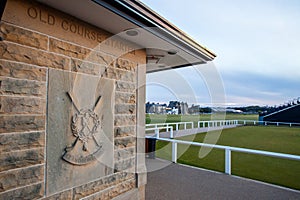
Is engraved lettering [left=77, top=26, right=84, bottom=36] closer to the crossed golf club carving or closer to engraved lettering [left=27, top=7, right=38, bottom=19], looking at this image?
engraved lettering [left=27, top=7, right=38, bottom=19]

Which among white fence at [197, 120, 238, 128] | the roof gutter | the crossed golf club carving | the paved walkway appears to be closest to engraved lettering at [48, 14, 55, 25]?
the roof gutter

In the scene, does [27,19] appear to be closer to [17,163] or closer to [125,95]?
[17,163]

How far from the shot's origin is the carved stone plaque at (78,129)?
2.13 meters

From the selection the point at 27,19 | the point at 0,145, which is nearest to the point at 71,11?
the point at 27,19

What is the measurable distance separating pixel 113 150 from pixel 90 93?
35.3 inches

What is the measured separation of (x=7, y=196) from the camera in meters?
1.75

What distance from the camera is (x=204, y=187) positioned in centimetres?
396

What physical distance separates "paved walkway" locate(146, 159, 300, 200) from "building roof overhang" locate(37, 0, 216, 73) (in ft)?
8.31

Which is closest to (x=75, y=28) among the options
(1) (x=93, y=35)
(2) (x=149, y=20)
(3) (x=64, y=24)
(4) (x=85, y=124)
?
(3) (x=64, y=24)

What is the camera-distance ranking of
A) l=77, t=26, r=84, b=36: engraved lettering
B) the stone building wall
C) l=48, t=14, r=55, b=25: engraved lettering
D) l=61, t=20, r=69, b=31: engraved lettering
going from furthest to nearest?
l=77, t=26, r=84, b=36: engraved lettering, l=61, t=20, r=69, b=31: engraved lettering, l=48, t=14, r=55, b=25: engraved lettering, the stone building wall

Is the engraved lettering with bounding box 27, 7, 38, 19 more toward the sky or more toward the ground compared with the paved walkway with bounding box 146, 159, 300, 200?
more toward the sky

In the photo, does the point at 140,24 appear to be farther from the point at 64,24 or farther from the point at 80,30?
the point at 64,24

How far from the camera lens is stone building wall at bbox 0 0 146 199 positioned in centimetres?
179

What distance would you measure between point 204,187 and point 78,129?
290cm
